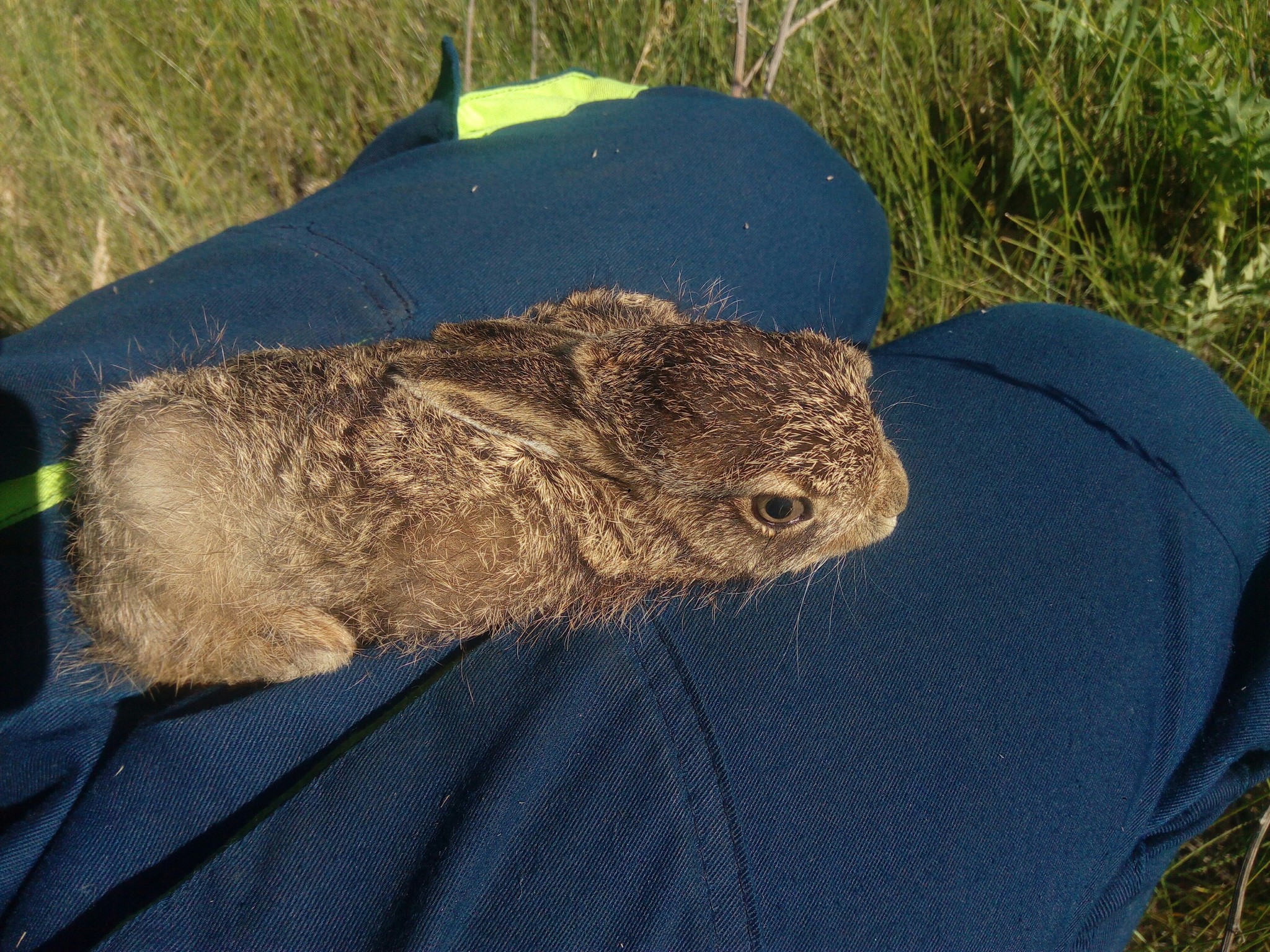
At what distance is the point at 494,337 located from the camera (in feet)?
6.48

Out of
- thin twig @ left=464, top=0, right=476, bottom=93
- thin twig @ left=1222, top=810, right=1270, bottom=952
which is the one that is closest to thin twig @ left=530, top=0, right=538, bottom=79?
thin twig @ left=464, top=0, right=476, bottom=93

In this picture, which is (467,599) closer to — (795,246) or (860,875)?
(860,875)

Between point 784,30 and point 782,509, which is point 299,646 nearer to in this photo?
point 782,509

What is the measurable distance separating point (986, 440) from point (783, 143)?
1.38 m

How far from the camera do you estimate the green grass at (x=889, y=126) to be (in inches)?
106

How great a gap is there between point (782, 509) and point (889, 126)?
6.86 feet

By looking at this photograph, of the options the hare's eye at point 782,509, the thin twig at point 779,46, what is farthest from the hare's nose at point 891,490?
the thin twig at point 779,46

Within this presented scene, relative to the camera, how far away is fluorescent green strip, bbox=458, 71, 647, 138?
3113mm

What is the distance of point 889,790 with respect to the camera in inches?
68.7

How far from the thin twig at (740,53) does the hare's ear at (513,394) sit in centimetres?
188

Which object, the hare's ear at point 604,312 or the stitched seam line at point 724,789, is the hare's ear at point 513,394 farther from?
the stitched seam line at point 724,789

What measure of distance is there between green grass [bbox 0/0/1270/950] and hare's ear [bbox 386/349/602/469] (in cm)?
194

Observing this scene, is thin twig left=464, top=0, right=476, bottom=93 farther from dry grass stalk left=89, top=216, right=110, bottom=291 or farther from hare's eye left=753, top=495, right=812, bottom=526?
hare's eye left=753, top=495, right=812, bottom=526

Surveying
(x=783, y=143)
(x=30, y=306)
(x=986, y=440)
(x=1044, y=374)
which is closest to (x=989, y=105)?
(x=783, y=143)
